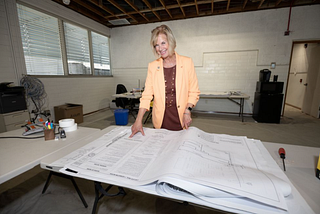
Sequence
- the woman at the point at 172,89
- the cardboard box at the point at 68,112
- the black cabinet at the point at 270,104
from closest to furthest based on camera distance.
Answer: the woman at the point at 172,89
the cardboard box at the point at 68,112
the black cabinet at the point at 270,104

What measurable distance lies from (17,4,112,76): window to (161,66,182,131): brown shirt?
12.1 ft

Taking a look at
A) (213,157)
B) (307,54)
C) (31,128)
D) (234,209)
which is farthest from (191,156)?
(307,54)

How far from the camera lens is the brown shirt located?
136cm

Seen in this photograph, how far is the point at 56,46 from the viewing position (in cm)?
395

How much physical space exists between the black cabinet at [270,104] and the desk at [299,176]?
12.0 feet

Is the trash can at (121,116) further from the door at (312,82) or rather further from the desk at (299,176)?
the door at (312,82)

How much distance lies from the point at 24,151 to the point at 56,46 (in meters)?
4.02

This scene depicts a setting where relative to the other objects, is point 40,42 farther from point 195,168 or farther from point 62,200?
point 195,168

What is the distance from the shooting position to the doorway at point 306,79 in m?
4.64

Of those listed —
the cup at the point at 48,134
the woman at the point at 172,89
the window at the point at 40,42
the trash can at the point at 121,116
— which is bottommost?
the trash can at the point at 121,116

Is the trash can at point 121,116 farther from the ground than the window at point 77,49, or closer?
closer

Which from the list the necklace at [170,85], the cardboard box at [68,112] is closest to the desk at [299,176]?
the necklace at [170,85]

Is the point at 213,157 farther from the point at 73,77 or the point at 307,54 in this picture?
the point at 307,54

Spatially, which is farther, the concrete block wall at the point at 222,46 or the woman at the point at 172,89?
the concrete block wall at the point at 222,46
